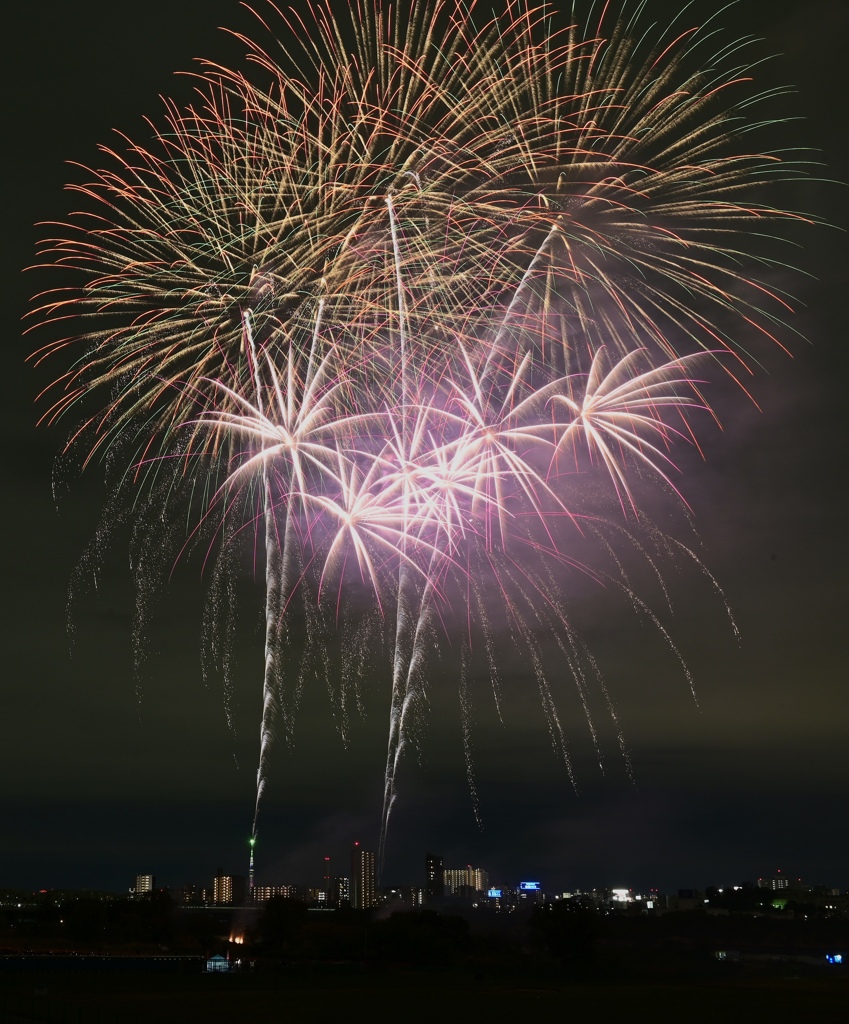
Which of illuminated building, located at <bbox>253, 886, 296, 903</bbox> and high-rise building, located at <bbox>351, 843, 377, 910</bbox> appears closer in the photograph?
high-rise building, located at <bbox>351, 843, 377, 910</bbox>

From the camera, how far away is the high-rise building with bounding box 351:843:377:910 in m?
122

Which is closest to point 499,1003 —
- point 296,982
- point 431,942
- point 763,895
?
point 296,982

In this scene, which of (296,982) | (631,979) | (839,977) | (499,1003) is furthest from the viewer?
(839,977)

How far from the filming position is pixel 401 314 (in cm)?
2578

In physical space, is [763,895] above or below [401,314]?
below

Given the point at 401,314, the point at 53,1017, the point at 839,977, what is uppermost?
the point at 401,314

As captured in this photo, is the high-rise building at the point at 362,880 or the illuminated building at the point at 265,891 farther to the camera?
the illuminated building at the point at 265,891

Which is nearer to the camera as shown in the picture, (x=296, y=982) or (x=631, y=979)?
(x=296, y=982)

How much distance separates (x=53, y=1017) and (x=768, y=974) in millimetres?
59819

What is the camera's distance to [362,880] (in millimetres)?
127500

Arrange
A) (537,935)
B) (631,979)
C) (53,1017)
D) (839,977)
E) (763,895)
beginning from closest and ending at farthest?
(53,1017) → (631,979) → (839,977) → (537,935) → (763,895)

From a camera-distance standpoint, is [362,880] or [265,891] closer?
[362,880]

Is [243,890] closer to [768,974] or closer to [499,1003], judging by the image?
[768,974]

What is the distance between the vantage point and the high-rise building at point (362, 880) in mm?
122375
